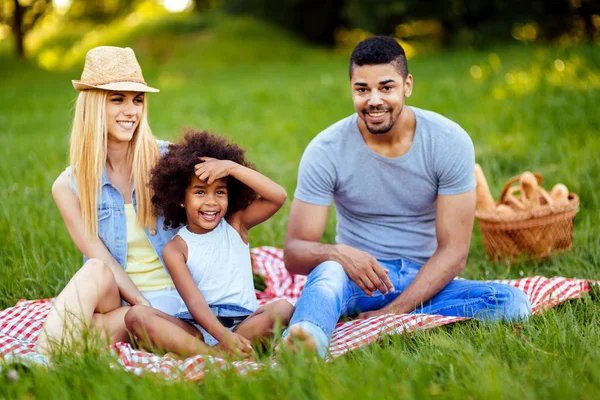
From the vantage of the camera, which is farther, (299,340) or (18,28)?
(18,28)

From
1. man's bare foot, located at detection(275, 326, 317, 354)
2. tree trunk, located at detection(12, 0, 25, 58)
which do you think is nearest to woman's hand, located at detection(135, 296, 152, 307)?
man's bare foot, located at detection(275, 326, 317, 354)

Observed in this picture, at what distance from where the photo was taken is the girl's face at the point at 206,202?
3461mm

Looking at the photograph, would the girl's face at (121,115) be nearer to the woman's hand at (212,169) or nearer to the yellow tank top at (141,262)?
the yellow tank top at (141,262)

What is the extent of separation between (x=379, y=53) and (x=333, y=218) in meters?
2.32

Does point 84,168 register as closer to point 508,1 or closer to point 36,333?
point 36,333

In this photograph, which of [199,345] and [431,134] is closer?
[199,345]

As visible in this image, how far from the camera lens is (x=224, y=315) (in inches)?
137

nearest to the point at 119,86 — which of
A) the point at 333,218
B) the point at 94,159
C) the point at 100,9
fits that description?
the point at 94,159

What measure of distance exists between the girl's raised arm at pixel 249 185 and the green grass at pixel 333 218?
3.16ft

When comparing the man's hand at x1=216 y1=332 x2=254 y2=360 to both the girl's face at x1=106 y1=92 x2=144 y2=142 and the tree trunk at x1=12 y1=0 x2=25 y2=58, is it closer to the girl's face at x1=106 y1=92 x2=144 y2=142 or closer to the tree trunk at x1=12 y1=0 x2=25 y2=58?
the girl's face at x1=106 y1=92 x2=144 y2=142

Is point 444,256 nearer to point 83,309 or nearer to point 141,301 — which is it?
point 141,301

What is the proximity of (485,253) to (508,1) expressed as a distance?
522 inches

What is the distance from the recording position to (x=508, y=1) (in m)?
16.5

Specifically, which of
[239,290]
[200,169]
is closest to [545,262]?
[239,290]
